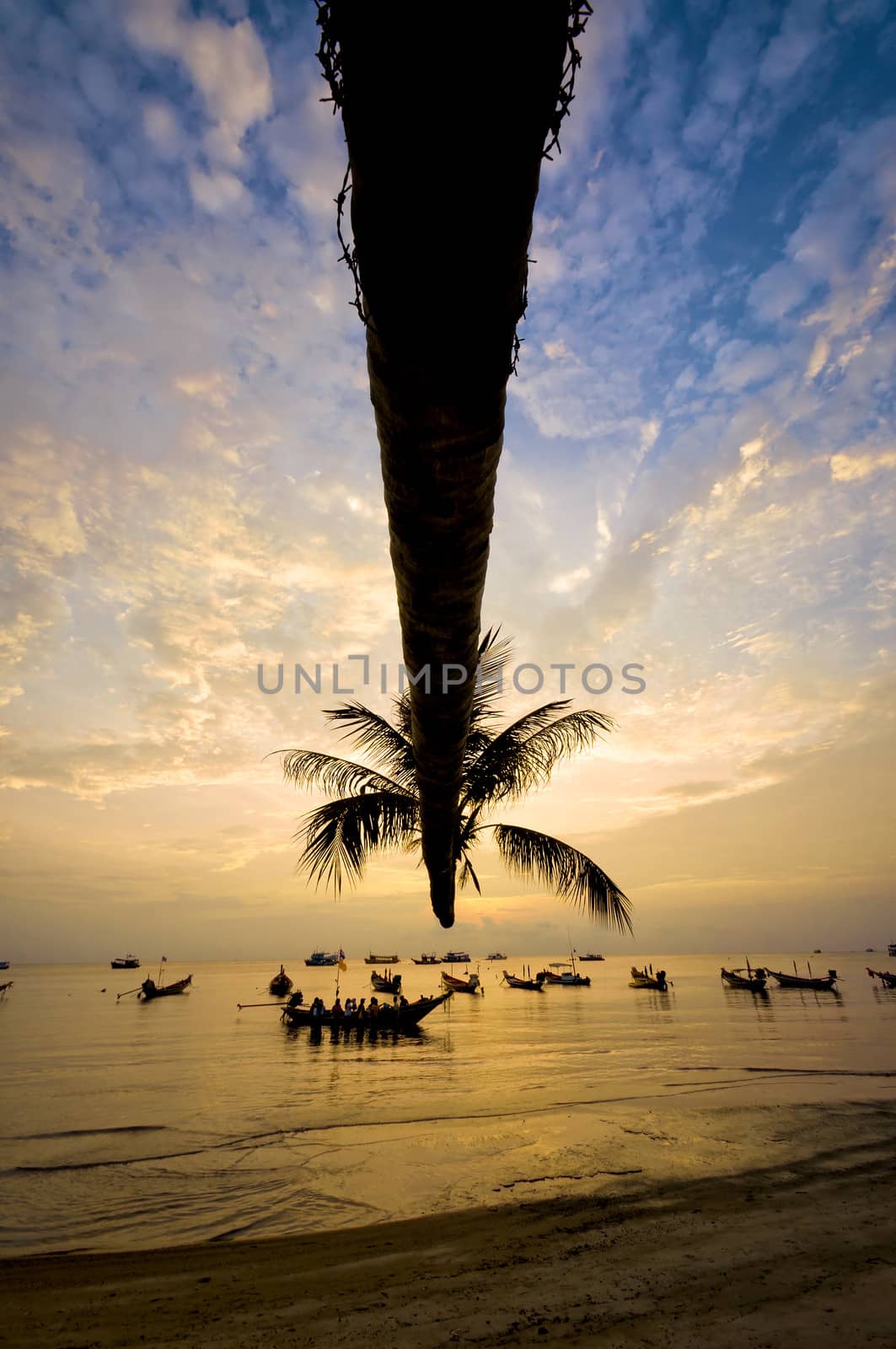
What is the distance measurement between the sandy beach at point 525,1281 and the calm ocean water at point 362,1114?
3.25 feet

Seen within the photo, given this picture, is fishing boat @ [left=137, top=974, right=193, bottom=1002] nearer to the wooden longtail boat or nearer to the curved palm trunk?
the wooden longtail boat

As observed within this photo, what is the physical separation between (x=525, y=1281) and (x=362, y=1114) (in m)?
10.00

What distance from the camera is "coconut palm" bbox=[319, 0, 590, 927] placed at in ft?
3.87

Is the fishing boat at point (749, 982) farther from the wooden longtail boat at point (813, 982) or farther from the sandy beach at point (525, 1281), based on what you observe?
the sandy beach at point (525, 1281)

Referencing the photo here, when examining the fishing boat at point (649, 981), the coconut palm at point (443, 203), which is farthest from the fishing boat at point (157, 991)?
the coconut palm at point (443, 203)

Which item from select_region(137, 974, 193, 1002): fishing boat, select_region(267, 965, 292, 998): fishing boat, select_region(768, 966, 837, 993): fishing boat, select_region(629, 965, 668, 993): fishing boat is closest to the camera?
select_region(768, 966, 837, 993): fishing boat

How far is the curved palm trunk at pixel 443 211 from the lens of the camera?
1179 millimetres

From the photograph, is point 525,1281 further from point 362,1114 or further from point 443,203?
point 362,1114

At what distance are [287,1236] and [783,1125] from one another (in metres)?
9.00

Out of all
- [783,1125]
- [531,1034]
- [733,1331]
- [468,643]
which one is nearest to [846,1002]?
[531,1034]

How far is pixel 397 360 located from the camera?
64.4 inches

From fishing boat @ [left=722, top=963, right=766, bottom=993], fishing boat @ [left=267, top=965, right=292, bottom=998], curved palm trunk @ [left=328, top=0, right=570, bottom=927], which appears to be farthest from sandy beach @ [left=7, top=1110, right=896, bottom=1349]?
fishing boat @ [left=267, top=965, right=292, bottom=998]

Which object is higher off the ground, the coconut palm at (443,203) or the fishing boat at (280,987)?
the coconut palm at (443,203)

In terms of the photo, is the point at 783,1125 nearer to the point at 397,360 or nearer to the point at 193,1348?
the point at 193,1348
